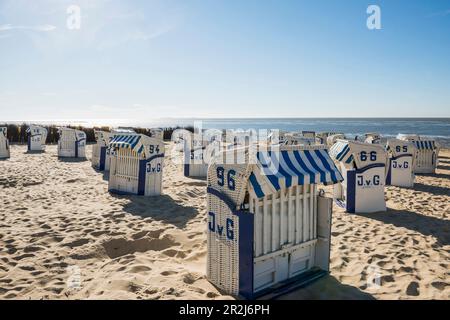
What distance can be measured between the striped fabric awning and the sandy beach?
1.35m

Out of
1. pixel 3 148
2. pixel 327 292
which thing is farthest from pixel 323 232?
pixel 3 148

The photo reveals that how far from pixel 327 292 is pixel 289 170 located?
1.57m

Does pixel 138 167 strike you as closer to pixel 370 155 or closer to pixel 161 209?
pixel 161 209

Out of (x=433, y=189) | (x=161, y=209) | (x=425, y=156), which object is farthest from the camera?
(x=425, y=156)

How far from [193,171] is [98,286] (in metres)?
8.76

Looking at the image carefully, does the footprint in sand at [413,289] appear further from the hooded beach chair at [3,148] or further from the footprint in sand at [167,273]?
the hooded beach chair at [3,148]

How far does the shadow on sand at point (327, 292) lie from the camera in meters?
3.82

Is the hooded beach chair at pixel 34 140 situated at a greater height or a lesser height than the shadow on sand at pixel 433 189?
greater

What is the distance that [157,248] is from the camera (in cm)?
553

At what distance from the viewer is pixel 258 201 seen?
12.4ft

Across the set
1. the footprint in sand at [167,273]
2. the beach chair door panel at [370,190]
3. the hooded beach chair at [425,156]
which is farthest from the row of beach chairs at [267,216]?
the hooded beach chair at [425,156]

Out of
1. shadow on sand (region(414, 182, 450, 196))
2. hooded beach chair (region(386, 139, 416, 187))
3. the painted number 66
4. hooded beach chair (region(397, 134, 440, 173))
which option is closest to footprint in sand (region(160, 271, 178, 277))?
the painted number 66

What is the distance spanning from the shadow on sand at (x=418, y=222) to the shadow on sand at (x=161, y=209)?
13.4 ft

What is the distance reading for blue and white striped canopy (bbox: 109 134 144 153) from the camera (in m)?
9.09
